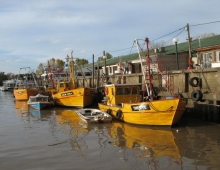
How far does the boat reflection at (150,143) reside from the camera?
31.6 ft

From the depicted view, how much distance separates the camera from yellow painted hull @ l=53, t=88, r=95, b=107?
25587 millimetres

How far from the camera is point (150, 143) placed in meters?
11.9

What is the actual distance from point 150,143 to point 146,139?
2.27 ft

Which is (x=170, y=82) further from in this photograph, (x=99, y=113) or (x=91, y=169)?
Answer: (x=91, y=169)

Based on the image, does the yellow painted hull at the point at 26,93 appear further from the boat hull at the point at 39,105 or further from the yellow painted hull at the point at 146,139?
the yellow painted hull at the point at 146,139

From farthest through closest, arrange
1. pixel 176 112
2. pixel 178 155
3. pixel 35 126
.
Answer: pixel 35 126 < pixel 176 112 < pixel 178 155

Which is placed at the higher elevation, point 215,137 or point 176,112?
point 176,112

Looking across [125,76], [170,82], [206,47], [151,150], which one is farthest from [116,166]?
[206,47]

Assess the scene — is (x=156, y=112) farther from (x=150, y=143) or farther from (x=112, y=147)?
(x=112, y=147)

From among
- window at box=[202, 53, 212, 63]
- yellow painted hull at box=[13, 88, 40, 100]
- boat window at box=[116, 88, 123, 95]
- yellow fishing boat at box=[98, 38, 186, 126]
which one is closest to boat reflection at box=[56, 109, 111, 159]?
yellow fishing boat at box=[98, 38, 186, 126]

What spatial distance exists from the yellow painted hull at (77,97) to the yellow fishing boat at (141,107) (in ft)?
23.1

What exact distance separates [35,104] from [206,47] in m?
17.3

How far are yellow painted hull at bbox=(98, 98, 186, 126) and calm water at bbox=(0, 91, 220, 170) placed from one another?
421 mm

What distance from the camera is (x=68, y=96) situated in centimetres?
2673
